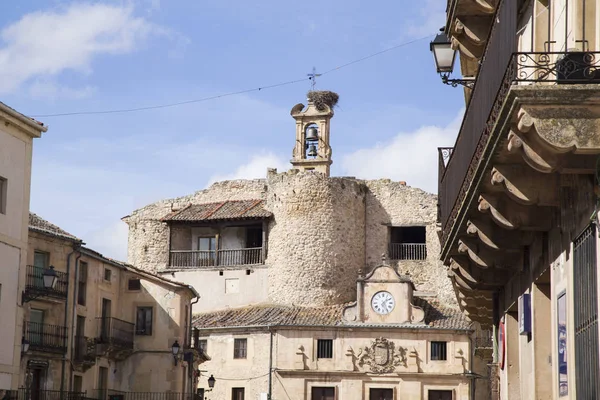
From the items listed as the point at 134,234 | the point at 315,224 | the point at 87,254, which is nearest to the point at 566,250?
the point at 87,254

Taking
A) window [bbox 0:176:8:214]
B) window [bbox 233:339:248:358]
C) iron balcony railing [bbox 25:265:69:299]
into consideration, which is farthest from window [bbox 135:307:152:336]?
window [bbox 0:176:8:214]

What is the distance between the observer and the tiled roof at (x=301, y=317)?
177 feet

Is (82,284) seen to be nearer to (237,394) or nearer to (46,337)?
(46,337)

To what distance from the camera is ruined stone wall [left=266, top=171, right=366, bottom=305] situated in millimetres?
59875

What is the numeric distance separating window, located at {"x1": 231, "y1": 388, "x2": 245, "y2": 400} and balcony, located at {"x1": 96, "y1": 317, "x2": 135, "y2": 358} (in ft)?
30.9

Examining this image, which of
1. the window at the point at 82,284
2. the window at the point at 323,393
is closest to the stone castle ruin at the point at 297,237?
the window at the point at 323,393

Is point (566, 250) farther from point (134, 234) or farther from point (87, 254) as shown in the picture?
point (134, 234)

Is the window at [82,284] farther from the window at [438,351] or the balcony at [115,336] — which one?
the window at [438,351]

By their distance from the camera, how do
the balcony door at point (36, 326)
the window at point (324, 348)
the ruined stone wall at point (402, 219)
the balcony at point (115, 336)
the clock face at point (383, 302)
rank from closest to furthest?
the balcony door at point (36, 326)
the balcony at point (115, 336)
the window at point (324, 348)
the clock face at point (383, 302)
the ruined stone wall at point (402, 219)

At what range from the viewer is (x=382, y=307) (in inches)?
2140

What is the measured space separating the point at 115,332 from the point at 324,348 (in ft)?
38.5

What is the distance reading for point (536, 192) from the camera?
1155cm

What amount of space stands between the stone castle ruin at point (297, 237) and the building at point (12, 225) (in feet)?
104

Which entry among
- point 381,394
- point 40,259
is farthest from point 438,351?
point 40,259
